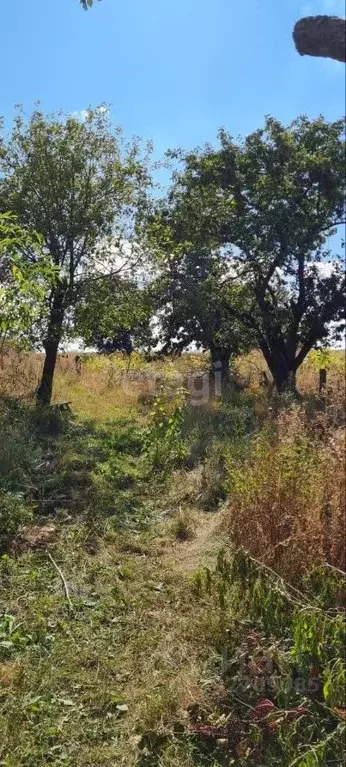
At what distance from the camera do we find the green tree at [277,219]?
10.8 metres

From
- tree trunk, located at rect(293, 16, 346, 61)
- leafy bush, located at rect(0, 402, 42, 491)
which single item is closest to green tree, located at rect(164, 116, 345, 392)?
leafy bush, located at rect(0, 402, 42, 491)

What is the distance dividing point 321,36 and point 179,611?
2.73 metres

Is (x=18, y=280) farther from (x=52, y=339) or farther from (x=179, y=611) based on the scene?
(x=52, y=339)

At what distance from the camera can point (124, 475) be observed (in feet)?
18.9

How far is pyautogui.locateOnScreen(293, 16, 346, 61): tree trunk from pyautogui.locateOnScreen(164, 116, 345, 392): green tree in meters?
9.09

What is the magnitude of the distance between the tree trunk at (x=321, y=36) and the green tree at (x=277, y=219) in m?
9.09

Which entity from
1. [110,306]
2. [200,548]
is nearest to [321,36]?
[200,548]

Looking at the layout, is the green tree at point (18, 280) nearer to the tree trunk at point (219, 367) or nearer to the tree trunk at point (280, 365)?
the tree trunk at point (219, 367)

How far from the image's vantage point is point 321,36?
1.46 m

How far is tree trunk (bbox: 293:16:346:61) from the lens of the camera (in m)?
1.43

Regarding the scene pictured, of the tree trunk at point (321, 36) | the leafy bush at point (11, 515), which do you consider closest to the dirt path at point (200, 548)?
the leafy bush at point (11, 515)

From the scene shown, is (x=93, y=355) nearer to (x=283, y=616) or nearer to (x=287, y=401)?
(x=287, y=401)

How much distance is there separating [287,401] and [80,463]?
3.21 m

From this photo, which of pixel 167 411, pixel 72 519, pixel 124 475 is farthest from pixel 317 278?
pixel 72 519
